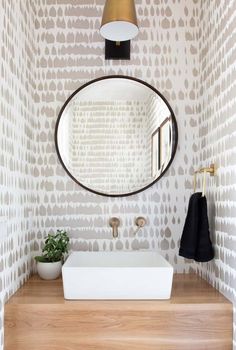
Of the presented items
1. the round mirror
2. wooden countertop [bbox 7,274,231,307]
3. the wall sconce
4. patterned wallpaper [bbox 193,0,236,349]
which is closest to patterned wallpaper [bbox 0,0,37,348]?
wooden countertop [bbox 7,274,231,307]

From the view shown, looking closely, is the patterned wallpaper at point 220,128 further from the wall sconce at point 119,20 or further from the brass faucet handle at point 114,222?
the brass faucet handle at point 114,222

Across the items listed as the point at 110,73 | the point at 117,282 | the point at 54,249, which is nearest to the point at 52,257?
the point at 54,249

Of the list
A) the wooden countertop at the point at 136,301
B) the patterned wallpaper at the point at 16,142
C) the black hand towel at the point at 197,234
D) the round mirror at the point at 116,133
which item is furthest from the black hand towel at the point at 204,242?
the patterned wallpaper at the point at 16,142

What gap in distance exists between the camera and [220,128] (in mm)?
2010

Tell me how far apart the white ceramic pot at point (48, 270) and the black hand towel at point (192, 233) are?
751mm

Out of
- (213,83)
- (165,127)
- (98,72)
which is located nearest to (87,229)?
(165,127)

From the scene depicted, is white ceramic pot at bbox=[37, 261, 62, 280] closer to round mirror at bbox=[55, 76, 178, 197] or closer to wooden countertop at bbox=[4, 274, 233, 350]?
wooden countertop at bbox=[4, 274, 233, 350]

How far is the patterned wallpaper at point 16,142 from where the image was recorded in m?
1.81

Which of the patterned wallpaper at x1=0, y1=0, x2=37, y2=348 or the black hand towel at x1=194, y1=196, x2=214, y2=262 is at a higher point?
the patterned wallpaper at x1=0, y1=0, x2=37, y2=348

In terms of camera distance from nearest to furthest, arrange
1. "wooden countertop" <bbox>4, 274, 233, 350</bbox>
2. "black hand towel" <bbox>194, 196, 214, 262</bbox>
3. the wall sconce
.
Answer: "wooden countertop" <bbox>4, 274, 233, 350</bbox>
the wall sconce
"black hand towel" <bbox>194, 196, 214, 262</bbox>

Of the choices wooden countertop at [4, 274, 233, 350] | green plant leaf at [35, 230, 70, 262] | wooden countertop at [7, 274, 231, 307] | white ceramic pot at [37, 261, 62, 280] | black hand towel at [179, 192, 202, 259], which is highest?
black hand towel at [179, 192, 202, 259]

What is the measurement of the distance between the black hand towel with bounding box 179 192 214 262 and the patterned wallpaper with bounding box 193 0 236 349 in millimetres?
56

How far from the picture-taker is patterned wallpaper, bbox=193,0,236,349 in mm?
1804

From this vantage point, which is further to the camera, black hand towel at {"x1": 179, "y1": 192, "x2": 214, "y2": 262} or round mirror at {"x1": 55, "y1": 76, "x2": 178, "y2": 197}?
round mirror at {"x1": 55, "y1": 76, "x2": 178, "y2": 197}
